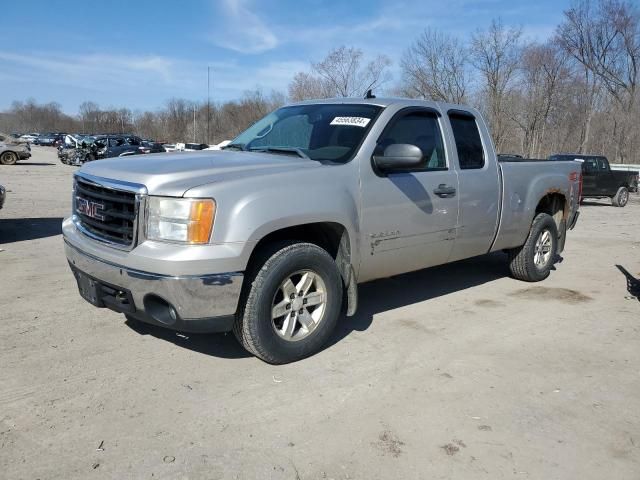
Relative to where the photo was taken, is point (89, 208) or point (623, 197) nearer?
point (89, 208)

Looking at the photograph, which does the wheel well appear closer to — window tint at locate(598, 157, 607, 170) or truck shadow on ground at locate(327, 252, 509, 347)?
truck shadow on ground at locate(327, 252, 509, 347)

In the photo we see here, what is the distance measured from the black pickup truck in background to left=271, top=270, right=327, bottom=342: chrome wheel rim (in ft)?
51.3

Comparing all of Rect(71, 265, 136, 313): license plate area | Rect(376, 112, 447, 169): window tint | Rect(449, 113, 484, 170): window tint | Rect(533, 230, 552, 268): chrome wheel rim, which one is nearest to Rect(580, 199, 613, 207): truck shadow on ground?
Rect(533, 230, 552, 268): chrome wheel rim

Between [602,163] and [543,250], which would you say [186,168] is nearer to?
[543,250]

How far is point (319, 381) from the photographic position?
3.75 m

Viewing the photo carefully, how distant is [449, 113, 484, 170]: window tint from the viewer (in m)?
5.25

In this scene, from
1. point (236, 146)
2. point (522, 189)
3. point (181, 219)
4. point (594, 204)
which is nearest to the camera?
point (181, 219)

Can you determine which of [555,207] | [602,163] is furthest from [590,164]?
[555,207]

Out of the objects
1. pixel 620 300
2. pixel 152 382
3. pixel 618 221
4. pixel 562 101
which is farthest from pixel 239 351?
pixel 562 101

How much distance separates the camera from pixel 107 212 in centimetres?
371

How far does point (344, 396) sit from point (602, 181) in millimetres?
16944

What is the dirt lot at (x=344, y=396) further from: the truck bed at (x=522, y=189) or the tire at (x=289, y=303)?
the truck bed at (x=522, y=189)

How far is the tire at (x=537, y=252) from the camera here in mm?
6430

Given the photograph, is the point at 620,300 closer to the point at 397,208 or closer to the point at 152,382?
the point at 397,208
